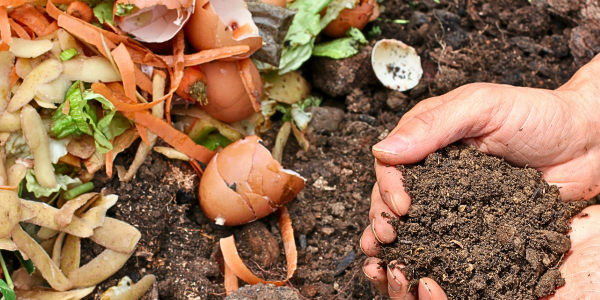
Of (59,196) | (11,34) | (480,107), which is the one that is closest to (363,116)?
(480,107)

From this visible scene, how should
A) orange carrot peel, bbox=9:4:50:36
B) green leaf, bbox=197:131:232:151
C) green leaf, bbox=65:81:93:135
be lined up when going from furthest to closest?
1. green leaf, bbox=197:131:232:151
2. orange carrot peel, bbox=9:4:50:36
3. green leaf, bbox=65:81:93:135

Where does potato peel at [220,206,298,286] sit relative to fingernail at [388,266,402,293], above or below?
below

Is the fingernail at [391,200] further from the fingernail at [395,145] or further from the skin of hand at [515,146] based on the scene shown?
the fingernail at [395,145]

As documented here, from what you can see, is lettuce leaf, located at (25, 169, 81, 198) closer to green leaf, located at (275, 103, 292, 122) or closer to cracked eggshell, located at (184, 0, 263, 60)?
cracked eggshell, located at (184, 0, 263, 60)

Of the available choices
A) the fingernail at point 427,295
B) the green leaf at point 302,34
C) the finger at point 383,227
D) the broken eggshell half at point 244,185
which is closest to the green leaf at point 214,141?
the broken eggshell half at point 244,185

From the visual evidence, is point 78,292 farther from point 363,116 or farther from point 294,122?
point 363,116

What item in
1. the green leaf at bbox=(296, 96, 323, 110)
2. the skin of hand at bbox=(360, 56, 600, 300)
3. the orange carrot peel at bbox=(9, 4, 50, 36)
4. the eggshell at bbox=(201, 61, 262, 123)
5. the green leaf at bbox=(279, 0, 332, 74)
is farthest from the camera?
the green leaf at bbox=(296, 96, 323, 110)

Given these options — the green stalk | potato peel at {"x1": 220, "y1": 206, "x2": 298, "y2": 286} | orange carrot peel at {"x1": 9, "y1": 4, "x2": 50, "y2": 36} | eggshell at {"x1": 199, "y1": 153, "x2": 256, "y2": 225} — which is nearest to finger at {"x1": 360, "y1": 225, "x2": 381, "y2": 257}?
potato peel at {"x1": 220, "y1": 206, "x2": 298, "y2": 286}

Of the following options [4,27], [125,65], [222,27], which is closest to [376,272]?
[222,27]
